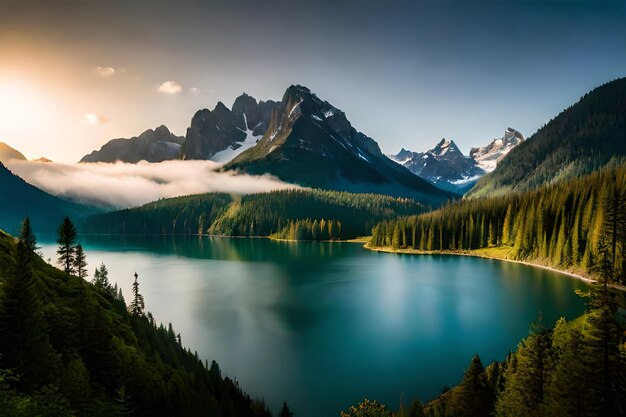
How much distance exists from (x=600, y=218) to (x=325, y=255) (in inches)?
3934

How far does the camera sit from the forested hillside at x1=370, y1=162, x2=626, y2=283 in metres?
89.4

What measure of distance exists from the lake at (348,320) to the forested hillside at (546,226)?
33.2 ft

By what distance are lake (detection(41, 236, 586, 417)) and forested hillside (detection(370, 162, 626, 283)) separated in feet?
33.2

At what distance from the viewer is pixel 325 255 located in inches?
6703

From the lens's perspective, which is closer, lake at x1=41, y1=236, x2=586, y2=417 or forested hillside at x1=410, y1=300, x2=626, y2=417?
forested hillside at x1=410, y1=300, x2=626, y2=417

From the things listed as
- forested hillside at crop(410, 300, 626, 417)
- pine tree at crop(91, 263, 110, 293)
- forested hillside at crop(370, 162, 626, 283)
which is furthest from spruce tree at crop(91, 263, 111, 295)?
forested hillside at crop(370, 162, 626, 283)

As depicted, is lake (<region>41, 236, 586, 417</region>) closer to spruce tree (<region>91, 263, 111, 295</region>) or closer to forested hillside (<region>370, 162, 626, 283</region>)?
forested hillside (<region>370, 162, 626, 283</region>)

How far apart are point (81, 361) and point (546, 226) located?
138 metres

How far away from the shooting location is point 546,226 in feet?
419

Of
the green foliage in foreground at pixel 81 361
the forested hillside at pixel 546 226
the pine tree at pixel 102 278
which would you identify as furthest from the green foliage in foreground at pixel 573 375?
the pine tree at pixel 102 278

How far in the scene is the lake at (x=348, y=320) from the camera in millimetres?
41938

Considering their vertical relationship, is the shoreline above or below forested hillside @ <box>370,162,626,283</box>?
below

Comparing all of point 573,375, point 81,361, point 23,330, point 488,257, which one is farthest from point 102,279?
point 488,257

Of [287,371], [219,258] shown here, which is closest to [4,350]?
[287,371]
